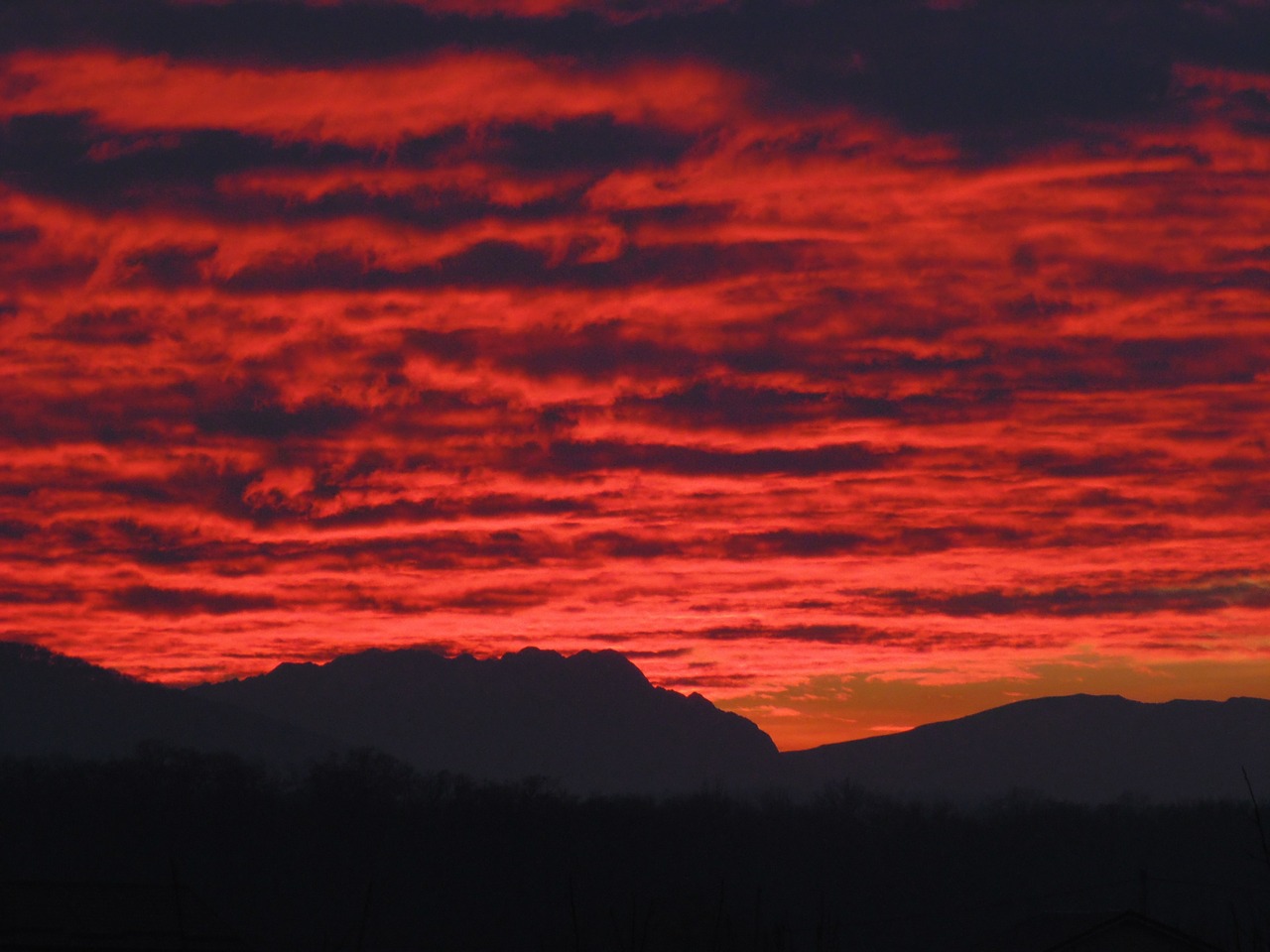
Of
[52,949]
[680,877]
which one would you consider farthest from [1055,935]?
[680,877]

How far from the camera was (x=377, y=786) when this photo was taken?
120688 mm

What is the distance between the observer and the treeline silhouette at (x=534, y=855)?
97.8 meters

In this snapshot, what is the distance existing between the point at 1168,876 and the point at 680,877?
4074cm

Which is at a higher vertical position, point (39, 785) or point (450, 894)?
point (39, 785)

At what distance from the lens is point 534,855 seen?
11025 centimetres

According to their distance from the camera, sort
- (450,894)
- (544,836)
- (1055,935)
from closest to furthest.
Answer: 1. (1055,935)
2. (450,894)
3. (544,836)

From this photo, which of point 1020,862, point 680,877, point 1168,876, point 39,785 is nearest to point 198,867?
point 39,785

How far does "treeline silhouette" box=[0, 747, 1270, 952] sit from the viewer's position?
97750 millimetres

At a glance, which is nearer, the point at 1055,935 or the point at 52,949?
the point at 52,949

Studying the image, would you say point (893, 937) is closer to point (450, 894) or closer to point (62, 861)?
point (450, 894)

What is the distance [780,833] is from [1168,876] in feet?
102

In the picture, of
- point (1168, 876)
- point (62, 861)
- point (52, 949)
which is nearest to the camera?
point (52, 949)

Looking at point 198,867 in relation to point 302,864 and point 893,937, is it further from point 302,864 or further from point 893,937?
point 893,937

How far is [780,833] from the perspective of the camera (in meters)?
123
